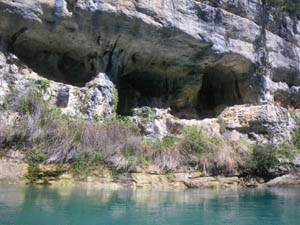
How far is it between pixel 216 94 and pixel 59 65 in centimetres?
686

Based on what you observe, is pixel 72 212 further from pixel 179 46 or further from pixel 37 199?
pixel 179 46

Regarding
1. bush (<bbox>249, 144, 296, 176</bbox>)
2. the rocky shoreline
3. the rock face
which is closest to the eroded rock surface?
the rock face

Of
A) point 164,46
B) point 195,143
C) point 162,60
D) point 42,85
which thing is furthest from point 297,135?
point 42,85

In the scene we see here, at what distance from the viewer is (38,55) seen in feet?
36.7

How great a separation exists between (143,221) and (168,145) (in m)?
5.99

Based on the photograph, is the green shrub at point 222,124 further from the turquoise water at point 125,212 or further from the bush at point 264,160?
the turquoise water at point 125,212

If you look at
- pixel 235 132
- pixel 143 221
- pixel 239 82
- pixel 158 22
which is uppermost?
pixel 158 22

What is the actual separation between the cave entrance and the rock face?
45mm

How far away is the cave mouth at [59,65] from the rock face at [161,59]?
1.3 inches

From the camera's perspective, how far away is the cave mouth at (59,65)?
35.8ft

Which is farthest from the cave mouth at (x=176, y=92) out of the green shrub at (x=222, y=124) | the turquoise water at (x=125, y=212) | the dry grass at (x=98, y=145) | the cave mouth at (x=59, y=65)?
the turquoise water at (x=125, y=212)

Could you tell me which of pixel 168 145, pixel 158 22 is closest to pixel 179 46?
pixel 158 22

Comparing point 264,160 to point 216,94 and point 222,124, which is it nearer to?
point 222,124

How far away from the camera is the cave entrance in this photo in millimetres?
13992
